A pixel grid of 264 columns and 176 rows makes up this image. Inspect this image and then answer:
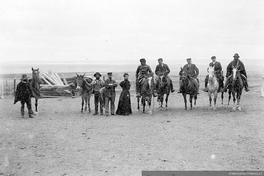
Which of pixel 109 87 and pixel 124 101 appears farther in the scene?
pixel 124 101

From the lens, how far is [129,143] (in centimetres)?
861

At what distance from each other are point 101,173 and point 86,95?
9.31m

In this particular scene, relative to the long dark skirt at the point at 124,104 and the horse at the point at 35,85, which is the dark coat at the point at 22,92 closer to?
the horse at the point at 35,85

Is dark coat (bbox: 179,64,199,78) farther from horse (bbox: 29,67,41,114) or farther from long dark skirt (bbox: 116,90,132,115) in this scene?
horse (bbox: 29,67,41,114)

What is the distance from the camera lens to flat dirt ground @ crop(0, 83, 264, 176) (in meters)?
6.57

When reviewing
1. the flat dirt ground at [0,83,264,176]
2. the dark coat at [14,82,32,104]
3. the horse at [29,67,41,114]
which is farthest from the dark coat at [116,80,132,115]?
the dark coat at [14,82,32,104]

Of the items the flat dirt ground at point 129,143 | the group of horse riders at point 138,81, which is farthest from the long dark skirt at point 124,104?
the flat dirt ground at point 129,143

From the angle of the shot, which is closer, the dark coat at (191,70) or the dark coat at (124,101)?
the dark coat at (124,101)

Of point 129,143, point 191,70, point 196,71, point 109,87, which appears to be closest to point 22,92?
point 109,87

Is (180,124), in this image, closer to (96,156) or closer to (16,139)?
(96,156)

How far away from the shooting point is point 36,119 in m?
13.1

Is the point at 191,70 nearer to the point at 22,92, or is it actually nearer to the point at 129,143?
the point at 129,143

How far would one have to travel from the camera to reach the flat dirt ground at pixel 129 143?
657cm

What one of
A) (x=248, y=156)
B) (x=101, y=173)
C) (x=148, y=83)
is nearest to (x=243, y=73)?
(x=148, y=83)
